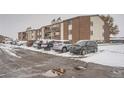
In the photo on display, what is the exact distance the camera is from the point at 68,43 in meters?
3.99

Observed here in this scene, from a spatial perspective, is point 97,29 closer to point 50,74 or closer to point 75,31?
point 75,31

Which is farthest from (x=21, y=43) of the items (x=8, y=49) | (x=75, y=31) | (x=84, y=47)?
(x=84, y=47)

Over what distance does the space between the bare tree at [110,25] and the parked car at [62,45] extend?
65cm

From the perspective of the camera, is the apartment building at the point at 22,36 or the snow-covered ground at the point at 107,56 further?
the apartment building at the point at 22,36

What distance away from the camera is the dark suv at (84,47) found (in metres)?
3.97

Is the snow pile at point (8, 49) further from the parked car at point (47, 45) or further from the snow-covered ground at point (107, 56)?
the snow-covered ground at point (107, 56)

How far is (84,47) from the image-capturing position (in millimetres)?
3980

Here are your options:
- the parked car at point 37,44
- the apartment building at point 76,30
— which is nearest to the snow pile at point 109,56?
the apartment building at point 76,30

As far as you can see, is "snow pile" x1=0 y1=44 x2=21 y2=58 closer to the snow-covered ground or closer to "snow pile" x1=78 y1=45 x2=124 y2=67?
the snow-covered ground

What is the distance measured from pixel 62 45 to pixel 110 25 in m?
0.82
